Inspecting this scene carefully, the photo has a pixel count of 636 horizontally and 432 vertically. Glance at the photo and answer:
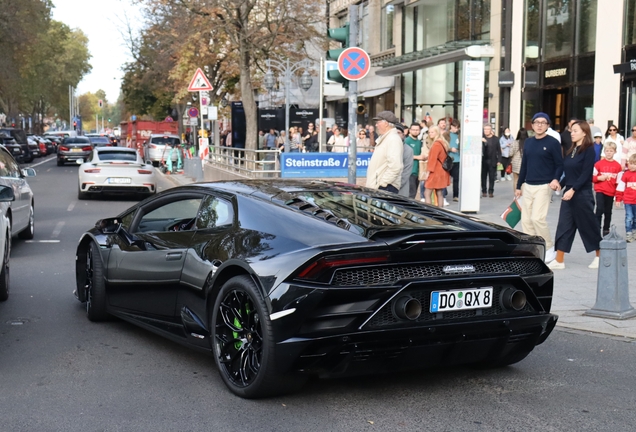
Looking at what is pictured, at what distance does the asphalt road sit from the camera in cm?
458

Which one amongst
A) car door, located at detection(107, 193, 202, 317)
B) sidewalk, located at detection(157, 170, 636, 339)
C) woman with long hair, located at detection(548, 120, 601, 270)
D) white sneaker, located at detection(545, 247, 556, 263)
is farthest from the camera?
white sneaker, located at detection(545, 247, 556, 263)

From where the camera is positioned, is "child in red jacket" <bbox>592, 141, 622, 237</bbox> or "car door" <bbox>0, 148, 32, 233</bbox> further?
"child in red jacket" <bbox>592, 141, 622, 237</bbox>

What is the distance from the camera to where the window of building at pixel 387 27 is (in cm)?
4053

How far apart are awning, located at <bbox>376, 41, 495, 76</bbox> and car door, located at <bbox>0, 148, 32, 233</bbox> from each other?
1924cm

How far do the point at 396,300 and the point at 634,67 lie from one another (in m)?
19.1

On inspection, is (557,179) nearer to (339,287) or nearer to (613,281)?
(613,281)

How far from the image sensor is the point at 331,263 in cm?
460

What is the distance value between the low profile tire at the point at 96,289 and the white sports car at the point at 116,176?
13.7m

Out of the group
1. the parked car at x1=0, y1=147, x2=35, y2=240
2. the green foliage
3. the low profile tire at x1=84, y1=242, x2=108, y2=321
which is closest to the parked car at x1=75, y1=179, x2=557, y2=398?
the low profile tire at x1=84, y1=242, x2=108, y2=321

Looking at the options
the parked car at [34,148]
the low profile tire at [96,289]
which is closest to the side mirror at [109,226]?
the low profile tire at [96,289]

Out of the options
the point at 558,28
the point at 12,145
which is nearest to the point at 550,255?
the point at 558,28

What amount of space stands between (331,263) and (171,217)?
260cm

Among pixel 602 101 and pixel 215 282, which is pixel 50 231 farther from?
pixel 602 101

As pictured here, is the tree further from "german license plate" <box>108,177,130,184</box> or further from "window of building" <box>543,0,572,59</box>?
"window of building" <box>543,0,572,59</box>
